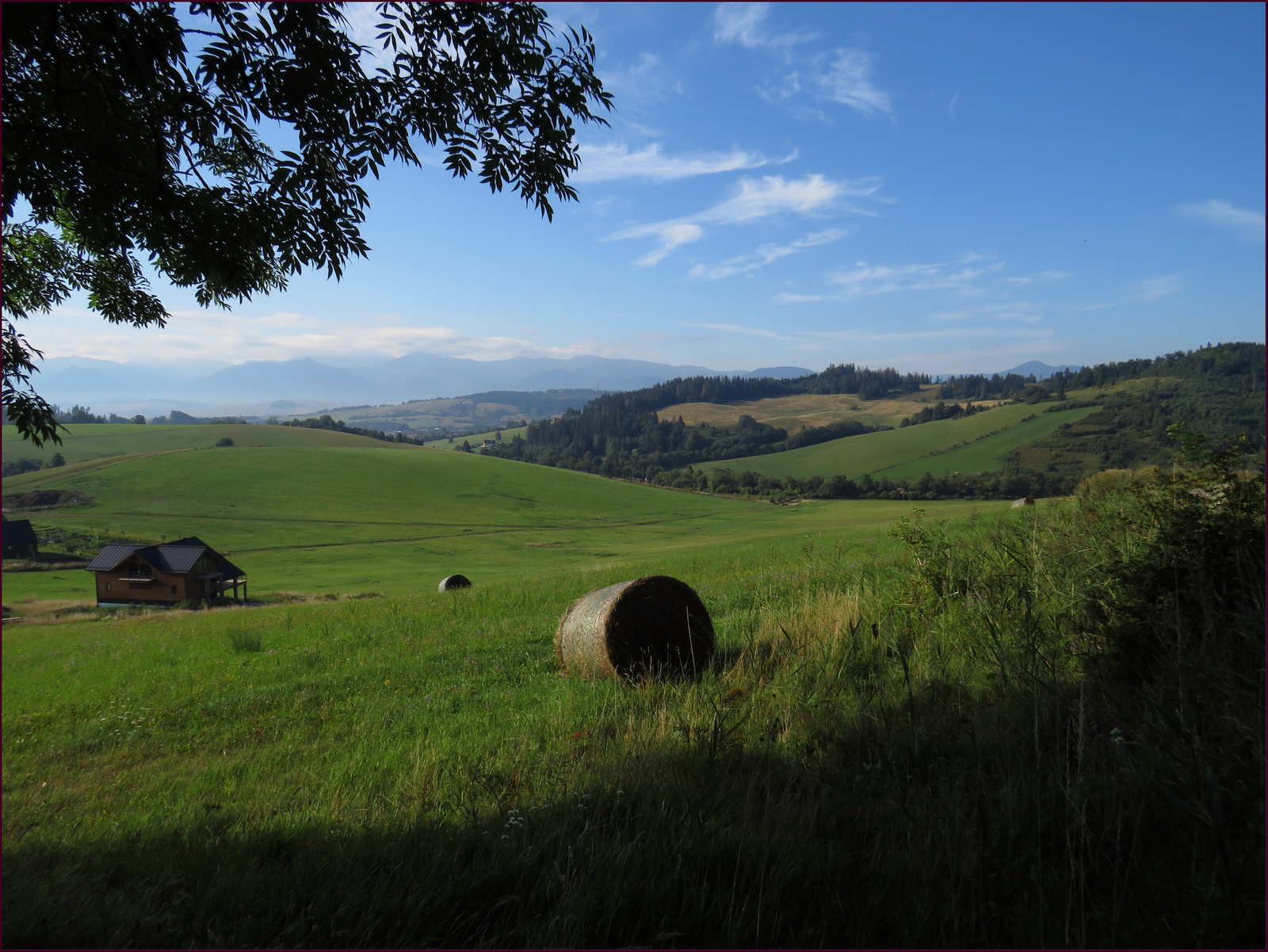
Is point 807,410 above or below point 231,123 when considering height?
above

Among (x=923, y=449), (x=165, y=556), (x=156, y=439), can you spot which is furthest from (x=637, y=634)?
(x=156, y=439)

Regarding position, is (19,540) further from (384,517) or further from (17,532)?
(384,517)

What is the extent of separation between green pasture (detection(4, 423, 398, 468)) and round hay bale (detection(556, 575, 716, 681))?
83.8m

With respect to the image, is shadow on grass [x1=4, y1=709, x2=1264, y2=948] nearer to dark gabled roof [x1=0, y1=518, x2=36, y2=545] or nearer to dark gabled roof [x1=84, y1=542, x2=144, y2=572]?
dark gabled roof [x1=84, y1=542, x2=144, y2=572]

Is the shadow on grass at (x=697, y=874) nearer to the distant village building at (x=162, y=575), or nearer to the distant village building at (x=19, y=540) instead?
the distant village building at (x=162, y=575)

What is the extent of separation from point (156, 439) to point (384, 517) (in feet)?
166

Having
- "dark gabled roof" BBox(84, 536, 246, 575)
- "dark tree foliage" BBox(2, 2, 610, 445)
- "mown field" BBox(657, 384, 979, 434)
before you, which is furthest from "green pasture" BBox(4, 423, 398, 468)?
"mown field" BBox(657, 384, 979, 434)

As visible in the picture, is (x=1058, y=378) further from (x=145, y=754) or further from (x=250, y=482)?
(x=145, y=754)

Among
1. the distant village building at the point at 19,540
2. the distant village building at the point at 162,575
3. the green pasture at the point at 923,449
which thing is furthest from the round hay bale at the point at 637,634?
the green pasture at the point at 923,449

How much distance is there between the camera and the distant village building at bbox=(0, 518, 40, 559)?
1613 inches

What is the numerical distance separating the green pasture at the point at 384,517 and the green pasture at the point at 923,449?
64.6 ft

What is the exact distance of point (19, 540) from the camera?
136 ft

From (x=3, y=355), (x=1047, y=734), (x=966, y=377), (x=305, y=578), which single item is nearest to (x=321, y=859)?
(x=3, y=355)

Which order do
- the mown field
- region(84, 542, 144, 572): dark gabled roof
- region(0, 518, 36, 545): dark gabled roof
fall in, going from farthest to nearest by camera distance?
1. the mown field
2. region(0, 518, 36, 545): dark gabled roof
3. region(84, 542, 144, 572): dark gabled roof
